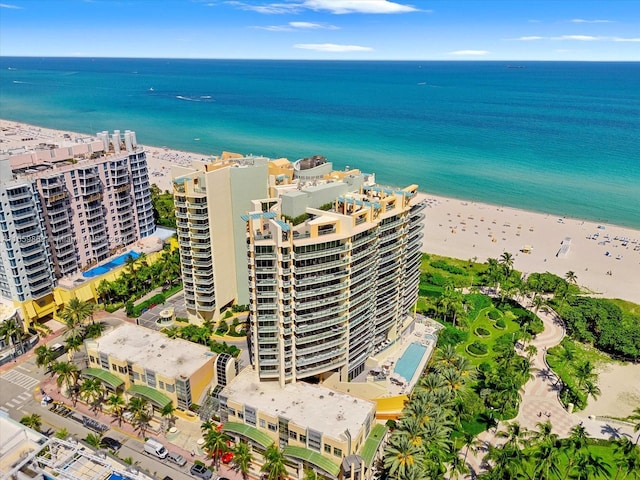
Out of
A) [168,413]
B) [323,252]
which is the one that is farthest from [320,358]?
[168,413]

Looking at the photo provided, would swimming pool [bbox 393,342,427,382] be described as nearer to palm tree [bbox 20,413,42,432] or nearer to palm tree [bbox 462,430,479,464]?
palm tree [bbox 462,430,479,464]

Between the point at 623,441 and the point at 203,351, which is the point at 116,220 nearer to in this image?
the point at 203,351

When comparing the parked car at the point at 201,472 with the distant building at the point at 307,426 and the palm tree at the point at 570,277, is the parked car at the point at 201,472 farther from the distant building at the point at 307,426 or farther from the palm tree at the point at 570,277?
the palm tree at the point at 570,277

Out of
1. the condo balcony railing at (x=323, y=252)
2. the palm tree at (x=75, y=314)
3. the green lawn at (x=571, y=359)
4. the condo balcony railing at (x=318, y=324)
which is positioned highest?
the condo balcony railing at (x=323, y=252)

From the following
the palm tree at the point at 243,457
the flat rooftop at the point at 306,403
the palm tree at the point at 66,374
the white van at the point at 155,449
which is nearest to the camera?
the palm tree at the point at 243,457

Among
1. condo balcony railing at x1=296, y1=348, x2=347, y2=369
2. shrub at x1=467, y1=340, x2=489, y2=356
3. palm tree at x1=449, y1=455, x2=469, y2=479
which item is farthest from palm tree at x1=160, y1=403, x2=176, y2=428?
shrub at x1=467, y1=340, x2=489, y2=356

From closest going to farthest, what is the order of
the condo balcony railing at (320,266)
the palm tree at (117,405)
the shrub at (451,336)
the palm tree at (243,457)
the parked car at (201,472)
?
the palm tree at (243,457) < the parked car at (201,472) < the condo balcony railing at (320,266) < the palm tree at (117,405) < the shrub at (451,336)

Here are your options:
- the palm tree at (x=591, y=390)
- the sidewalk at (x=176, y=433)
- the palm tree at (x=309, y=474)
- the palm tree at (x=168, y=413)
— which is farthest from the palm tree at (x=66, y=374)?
the palm tree at (x=591, y=390)
